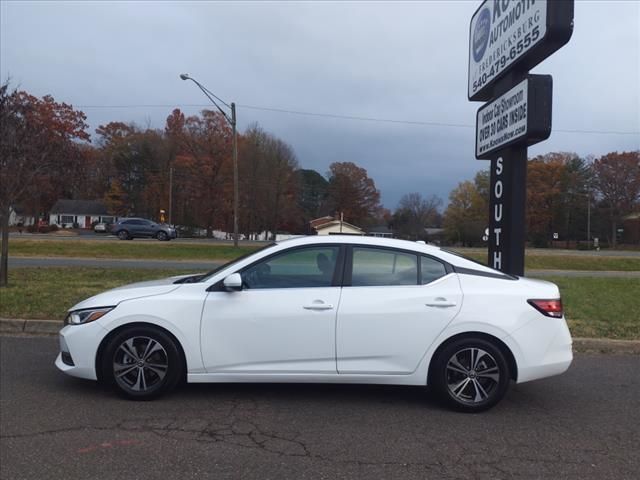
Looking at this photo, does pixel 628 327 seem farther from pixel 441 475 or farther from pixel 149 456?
pixel 149 456

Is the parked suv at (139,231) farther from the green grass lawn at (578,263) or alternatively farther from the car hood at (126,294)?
the car hood at (126,294)

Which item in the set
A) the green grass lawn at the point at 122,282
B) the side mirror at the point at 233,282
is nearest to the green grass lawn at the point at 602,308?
the green grass lawn at the point at 122,282

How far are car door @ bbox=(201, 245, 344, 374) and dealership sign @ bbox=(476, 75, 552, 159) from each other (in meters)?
3.65

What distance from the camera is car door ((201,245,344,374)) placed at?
4.79 m

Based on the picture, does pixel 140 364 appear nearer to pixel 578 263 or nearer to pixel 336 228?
pixel 336 228

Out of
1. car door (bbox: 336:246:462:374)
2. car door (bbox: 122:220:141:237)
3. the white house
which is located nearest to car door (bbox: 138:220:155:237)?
car door (bbox: 122:220:141:237)

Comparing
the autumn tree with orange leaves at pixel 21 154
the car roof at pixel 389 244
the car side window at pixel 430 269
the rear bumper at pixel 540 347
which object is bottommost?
the rear bumper at pixel 540 347

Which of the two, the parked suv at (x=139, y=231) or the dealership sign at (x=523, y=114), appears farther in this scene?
the parked suv at (x=139, y=231)

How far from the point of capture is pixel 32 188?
429 inches

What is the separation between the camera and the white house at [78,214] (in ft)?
283

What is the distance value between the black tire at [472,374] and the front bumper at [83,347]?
3.01m

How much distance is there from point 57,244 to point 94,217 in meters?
64.8

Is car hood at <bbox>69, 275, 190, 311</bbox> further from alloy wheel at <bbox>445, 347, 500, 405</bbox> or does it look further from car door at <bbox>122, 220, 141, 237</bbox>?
car door at <bbox>122, 220, 141, 237</bbox>

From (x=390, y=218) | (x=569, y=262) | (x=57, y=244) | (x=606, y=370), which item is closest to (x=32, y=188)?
(x=606, y=370)
